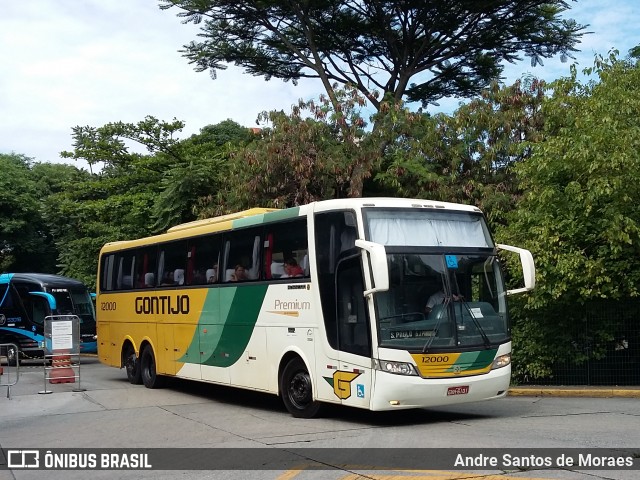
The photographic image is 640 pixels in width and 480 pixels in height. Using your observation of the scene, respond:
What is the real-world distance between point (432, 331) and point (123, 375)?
13924 millimetres

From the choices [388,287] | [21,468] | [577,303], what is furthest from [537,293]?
[21,468]

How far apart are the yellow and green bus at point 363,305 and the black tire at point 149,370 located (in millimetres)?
3430

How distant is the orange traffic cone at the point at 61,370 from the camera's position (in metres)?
18.9

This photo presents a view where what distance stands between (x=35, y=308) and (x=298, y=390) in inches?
748

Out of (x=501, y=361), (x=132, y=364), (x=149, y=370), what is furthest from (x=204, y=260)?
(x=501, y=361)

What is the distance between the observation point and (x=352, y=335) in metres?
11.4

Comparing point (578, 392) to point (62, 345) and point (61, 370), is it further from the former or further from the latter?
point (61, 370)

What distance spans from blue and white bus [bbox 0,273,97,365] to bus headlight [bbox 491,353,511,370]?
2047 centimetres

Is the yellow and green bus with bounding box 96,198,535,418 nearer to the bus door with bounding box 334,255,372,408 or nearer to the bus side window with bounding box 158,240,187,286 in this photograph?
the bus door with bounding box 334,255,372,408

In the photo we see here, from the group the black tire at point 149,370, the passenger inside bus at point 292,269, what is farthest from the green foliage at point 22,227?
the passenger inside bus at point 292,269

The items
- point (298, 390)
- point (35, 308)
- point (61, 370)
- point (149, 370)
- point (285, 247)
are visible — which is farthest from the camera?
point (35, 308)

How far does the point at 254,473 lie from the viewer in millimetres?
8359

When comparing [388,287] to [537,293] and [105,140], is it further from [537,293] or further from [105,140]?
[105,140]

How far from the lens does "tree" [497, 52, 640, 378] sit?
15.0 m
